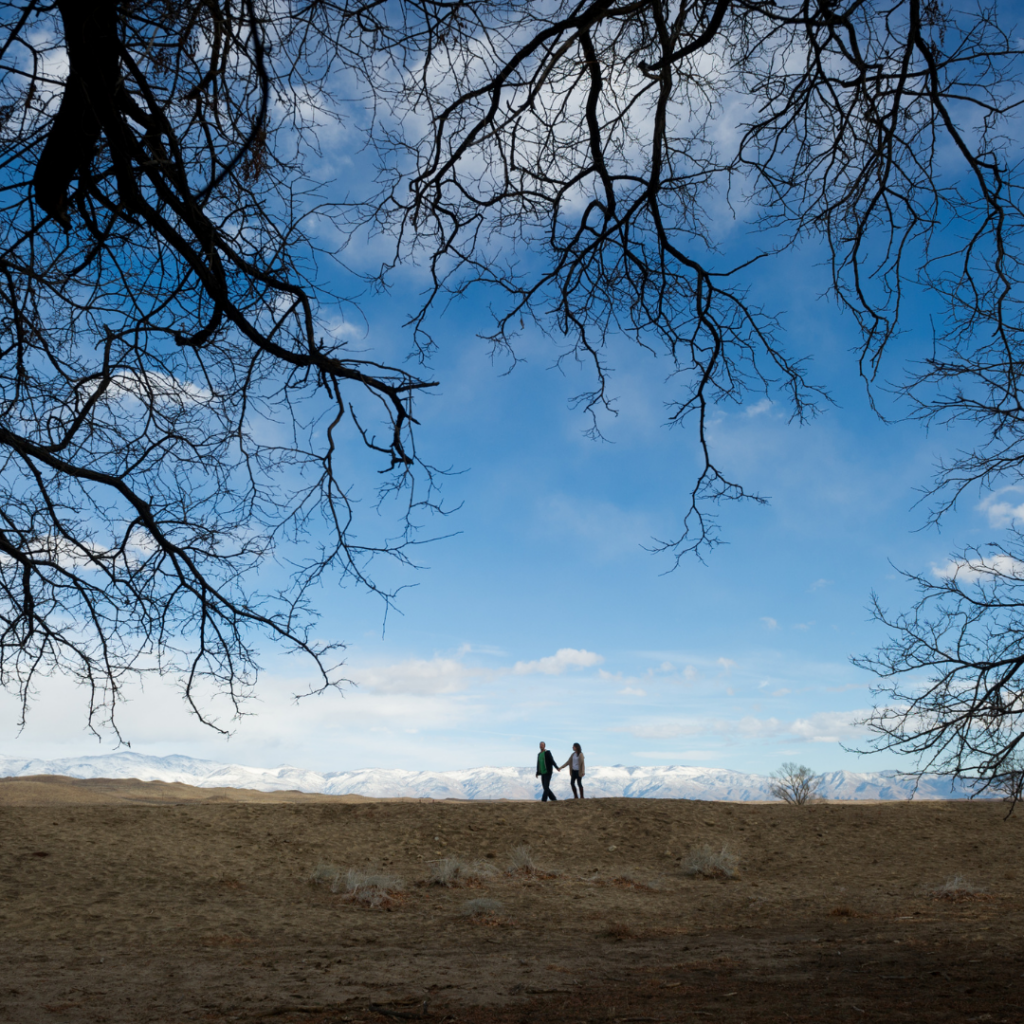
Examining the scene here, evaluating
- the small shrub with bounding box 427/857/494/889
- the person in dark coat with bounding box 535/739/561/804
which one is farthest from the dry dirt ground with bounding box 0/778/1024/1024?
the person in dark coat with bounding box 535/739/561/804

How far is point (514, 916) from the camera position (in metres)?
9.44

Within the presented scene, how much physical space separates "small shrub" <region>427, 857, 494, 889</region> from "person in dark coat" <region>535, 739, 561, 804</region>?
6.50 metres

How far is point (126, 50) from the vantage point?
14.9ft

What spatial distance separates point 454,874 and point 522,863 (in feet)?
4.06

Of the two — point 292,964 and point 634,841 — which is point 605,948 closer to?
point 292,964

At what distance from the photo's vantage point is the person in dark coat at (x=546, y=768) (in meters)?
18.4

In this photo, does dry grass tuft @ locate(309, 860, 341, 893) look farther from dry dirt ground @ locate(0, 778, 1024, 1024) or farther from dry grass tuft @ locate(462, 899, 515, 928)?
dry grass tuft @ locate(462, 899, 515, 928)

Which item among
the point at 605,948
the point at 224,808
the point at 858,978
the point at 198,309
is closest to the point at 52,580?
the point at 198,309

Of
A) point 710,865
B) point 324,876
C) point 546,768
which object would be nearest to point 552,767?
point 546,768

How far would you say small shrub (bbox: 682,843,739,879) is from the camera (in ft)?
41.4

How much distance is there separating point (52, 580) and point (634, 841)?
10911mm

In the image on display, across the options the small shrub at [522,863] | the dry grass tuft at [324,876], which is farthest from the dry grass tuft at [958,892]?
the dry grass tuft at [324,876]

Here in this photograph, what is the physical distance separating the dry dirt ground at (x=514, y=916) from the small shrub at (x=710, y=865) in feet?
0.76

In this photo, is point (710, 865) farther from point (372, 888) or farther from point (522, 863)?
point (372, 888)
